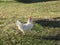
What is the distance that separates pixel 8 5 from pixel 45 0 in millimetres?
3254

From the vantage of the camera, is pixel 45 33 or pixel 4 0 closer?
pixel 45 33

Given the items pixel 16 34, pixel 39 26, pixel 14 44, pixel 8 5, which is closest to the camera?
pixel 14 44

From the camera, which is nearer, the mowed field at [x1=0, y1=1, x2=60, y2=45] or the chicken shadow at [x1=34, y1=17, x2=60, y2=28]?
the mowed field at [x1=0, y1=1, x2=60, y2=45]

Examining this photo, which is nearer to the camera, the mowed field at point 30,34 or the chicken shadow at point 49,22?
the mowed field at point 30,34

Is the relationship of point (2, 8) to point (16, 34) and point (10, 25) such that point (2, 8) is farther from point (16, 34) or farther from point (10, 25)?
point (16, 34)

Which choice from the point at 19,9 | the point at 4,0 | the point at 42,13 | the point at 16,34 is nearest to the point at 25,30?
the point at 16,34

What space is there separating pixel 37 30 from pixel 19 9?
Answer: 540 centimetres

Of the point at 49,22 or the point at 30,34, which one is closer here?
the point at 30,34

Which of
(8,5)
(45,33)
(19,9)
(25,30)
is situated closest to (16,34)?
(25,30)

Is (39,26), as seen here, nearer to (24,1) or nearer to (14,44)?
(14,44)

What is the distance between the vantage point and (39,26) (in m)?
10.6

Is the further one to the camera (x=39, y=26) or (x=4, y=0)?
(x=4, y=0)

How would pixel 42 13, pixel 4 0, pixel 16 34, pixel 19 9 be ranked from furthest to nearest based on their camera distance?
pixel 4 0 < pixel 19 9 < pixel 42 13 < pixel 16 34

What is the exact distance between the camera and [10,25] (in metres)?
10.9
